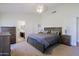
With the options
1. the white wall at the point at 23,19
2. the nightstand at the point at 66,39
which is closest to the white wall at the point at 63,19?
the nightstand at the point at 66,39

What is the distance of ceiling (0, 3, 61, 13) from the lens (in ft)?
6.64

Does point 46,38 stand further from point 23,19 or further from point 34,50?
point 23,19

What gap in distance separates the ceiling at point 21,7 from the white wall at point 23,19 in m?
0.07

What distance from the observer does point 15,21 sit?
2227mm

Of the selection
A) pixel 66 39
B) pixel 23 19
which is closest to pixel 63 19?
pixel 66 39

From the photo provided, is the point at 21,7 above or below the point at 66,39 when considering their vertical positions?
above

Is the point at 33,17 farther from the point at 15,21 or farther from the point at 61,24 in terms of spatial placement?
the point at 61,24

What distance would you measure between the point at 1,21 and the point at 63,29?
44.4 inches

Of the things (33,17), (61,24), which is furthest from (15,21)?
(61,24)

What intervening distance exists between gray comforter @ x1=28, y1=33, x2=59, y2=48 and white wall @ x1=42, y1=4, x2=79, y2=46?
186 millimetres

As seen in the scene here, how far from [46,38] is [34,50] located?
308 millimetres

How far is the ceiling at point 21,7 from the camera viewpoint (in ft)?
6.64

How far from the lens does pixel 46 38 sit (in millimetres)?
2215

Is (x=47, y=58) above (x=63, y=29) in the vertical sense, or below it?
below
